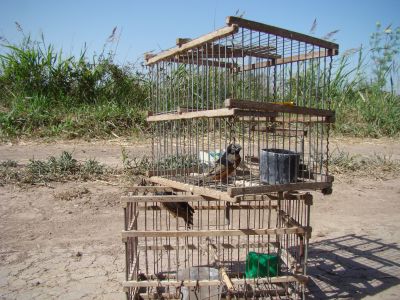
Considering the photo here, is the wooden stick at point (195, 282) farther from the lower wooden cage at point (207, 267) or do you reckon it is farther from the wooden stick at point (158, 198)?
the wooden stick at point (158, 198)

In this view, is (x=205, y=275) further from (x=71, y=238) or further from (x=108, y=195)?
(x=108, y=195)

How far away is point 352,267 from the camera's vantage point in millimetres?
3734

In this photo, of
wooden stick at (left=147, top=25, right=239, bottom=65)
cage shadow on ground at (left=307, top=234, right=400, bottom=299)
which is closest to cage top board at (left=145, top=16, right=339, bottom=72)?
wooden stick at (left=147, top=25, right=239, bottom=65)

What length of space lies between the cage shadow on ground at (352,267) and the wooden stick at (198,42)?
2.10m

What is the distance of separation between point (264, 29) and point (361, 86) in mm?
8481

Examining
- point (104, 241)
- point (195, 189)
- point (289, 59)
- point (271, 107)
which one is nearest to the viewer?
point (271, 107)

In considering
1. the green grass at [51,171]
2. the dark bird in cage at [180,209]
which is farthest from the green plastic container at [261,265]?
the green grass at [51,171]

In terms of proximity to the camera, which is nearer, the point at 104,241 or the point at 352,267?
the point at 352,267

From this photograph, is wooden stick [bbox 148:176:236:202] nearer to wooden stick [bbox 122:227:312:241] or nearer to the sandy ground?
wooden stick [bbox 122:227:312:241]

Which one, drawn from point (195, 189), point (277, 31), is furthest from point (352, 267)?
point (277, 31)

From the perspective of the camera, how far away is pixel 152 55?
3.58 metres

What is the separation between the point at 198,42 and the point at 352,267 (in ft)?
8.18

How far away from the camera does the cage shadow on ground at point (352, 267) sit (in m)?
3.30

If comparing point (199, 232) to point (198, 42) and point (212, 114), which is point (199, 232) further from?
point (198, 42)
